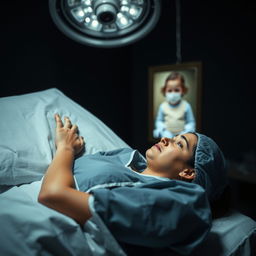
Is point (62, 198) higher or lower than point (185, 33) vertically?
lower

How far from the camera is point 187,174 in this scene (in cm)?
102

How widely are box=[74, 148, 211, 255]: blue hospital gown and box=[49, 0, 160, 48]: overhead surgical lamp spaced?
63 cm

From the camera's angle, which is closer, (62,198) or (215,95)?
(62,198)

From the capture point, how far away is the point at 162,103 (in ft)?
7.42

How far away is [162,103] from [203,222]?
1.59m

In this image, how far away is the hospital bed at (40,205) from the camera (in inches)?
26.5

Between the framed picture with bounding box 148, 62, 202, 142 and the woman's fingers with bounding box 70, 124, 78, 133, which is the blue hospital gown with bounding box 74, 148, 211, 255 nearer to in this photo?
the woman's fingers with bounding box 70, 124, 78, 133

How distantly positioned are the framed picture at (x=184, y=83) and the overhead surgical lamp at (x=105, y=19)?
1071 millimetres

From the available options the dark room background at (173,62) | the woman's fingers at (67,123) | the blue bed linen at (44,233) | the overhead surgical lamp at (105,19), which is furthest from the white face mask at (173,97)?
the blue bed linen at (44,233)

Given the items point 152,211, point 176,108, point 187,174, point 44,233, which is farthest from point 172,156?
point 176,108

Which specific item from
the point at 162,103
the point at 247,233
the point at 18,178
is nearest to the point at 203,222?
the point at 247,233

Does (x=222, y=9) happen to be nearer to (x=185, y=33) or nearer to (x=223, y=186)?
(x=185, y=33)

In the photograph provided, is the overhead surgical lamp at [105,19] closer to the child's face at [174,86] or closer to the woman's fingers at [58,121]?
the woman's fingers at [58,121]

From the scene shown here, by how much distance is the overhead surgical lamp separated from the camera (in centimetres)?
99
